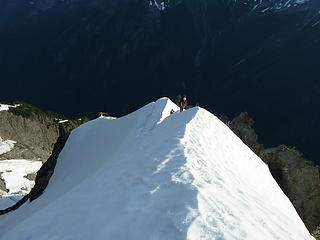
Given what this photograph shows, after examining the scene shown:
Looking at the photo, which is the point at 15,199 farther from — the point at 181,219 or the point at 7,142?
the point at 181,219

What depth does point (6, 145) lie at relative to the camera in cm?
9869

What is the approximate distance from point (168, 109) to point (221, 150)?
14303 mm

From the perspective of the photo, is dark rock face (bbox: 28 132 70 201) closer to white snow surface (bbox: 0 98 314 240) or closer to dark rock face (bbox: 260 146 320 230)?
white snow surface (bbox: 0 98 314 240)

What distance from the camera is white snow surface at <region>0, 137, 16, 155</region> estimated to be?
96544mm

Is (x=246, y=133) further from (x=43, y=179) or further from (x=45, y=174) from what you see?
(x=43, y=179)

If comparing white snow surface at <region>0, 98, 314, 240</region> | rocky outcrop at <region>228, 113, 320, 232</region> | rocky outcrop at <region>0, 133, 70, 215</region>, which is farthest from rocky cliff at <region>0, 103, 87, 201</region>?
white snow surface at <region>0, 98, 314, 240</region>

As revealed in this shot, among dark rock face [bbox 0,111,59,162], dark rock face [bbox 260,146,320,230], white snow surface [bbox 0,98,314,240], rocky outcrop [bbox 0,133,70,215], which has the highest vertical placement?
white snow surface [bbox 0,98,314,240]

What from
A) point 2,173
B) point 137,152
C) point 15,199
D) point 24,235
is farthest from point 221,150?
point 2,173

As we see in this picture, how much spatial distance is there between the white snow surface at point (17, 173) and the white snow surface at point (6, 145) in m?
4.50

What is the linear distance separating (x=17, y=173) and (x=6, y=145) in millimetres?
15911

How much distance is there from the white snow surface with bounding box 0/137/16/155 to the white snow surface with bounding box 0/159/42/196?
177 inches

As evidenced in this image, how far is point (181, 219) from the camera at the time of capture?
46.5 feet

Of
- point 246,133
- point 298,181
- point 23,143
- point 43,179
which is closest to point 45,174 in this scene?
point 43,179

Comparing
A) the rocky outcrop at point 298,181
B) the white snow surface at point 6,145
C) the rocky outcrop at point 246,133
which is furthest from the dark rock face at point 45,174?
the white snow surface at point 6,145
